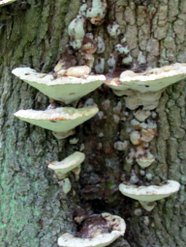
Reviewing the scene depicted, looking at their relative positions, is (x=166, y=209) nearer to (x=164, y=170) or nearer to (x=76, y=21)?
(x=164, y=170)

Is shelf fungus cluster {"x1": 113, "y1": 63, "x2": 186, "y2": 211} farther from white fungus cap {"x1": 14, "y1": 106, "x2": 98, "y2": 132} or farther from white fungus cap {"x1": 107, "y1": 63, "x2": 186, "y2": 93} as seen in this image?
white fungus cap {"x1": 14, "y1": 106, "x2": 98, "y2": 132}

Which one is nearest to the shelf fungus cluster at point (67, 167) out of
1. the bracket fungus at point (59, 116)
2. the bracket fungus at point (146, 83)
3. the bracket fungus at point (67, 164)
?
the bracket fungus at point (67, 164)

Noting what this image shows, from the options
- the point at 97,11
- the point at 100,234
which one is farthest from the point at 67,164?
the point at 97,11

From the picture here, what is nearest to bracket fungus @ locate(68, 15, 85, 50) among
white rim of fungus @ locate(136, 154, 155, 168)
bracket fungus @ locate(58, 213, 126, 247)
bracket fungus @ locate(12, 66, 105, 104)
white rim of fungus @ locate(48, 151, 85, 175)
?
bracket fungus @ locate(12, 66, 105, 104)

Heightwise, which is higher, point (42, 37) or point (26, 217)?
point (42, 37)

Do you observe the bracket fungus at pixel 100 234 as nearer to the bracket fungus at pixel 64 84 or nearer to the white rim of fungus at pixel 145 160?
the white rim of fungus at pixel 145 160

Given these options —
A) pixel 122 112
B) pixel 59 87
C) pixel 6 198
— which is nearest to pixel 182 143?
pixel 122 112

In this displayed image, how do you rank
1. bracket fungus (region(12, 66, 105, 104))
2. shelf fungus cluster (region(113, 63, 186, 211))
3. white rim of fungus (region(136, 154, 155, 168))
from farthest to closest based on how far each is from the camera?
white rim of fungus (region(136, 154, 155, 168)), shelf fungus cluster (region(113, 63, 186, 211)), bracket fungus (region(12, 66, 105, 104))
